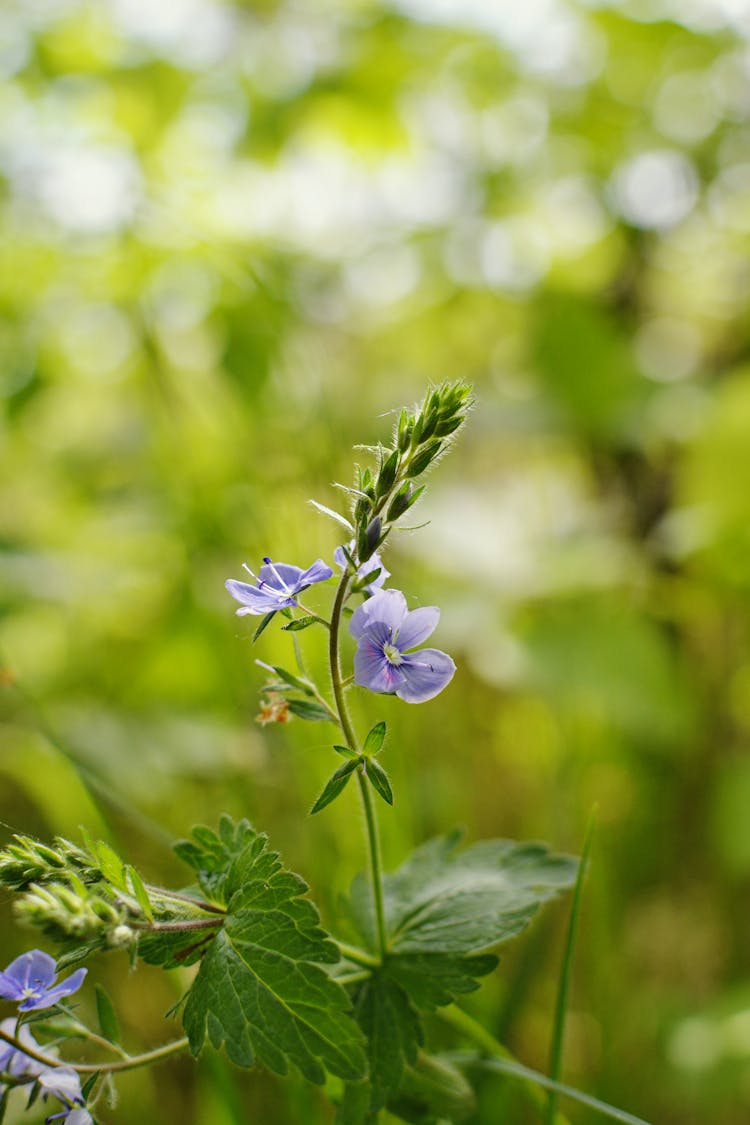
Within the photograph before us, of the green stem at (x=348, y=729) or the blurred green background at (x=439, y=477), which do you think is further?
the blurred green background at (x=439, y=477)

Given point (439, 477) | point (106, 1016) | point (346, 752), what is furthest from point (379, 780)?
point (439, 477)

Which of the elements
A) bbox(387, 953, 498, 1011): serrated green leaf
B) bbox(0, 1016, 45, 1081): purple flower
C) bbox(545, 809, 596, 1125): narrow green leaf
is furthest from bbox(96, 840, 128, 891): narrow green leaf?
bbox(545, 809, 596, 1125): narrow green leaf

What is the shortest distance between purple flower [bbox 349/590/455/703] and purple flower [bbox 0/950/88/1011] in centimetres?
25

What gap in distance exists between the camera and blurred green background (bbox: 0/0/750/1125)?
152 centimetres

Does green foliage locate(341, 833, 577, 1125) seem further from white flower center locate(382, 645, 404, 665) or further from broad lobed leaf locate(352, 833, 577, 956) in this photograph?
white flower center locate(382, 645, 404, 665)

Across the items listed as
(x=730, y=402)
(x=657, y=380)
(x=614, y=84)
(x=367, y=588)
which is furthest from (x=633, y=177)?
(x=367, y=588)

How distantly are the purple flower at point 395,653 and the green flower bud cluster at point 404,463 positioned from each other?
0.03m

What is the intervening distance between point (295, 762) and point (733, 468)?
1.07 meters

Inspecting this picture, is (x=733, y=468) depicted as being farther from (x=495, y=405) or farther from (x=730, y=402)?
(x=495, y=405)

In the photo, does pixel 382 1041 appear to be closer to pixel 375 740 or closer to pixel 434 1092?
pixel 434 1092

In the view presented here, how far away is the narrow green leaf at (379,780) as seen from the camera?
20.9 inches

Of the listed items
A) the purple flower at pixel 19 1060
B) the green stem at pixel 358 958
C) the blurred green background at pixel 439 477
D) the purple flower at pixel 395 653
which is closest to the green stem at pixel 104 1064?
the purple flower at pixel 19 1060

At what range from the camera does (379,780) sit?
1.76 ft

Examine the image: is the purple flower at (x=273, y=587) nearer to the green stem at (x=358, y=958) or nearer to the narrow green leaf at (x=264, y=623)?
the narrow green leaf at (x=264, y=623)
